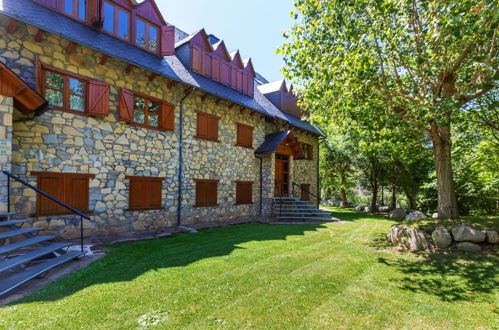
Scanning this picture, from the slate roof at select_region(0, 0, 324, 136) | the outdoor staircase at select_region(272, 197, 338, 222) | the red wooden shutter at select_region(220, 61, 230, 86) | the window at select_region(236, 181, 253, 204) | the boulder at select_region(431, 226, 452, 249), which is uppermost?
the red wooden shutter at select_region(220, 61, 230, 86)

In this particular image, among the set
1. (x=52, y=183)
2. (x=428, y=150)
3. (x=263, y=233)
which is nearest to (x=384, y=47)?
(x=428, y=150)

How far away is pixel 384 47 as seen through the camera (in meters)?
7.84

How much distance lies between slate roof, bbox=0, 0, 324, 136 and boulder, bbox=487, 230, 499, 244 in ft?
33.0

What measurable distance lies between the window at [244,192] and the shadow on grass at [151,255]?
354 cm

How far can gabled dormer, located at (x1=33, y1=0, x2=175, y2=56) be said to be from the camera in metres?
8.48

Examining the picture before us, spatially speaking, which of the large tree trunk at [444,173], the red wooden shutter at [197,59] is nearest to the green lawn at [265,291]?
the large tree trunk at [444,173]

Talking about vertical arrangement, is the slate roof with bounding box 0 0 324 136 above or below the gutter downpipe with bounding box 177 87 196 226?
above

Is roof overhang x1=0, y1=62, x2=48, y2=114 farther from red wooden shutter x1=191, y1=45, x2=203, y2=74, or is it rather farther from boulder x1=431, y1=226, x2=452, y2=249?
boulder x1=431, y1=226, x2=452, y2=249

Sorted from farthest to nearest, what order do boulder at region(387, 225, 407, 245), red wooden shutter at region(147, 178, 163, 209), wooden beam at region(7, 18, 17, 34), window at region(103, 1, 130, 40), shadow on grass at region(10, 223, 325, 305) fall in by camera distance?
red wooden shutter at region(147, 178, 163, 209)
window at region(103, 1, 130, 40)
boulder at region(387, 225, 407, 245)
wooden beam at region(7, 18, 17, 34)
shadow on grass at region(10, 223, 325, 305)

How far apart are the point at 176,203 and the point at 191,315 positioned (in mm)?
7316

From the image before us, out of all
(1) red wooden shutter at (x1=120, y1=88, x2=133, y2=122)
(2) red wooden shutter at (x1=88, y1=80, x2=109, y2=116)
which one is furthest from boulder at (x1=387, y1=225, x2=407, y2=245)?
(2) red wooden shutter at (x1=88, y1=80, x2=109, y2=116)

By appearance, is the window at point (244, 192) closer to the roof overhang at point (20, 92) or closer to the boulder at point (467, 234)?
the roof overhang at point (20, 92)

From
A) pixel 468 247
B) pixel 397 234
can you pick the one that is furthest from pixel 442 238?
pixel 397 234

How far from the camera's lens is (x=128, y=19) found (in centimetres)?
971
